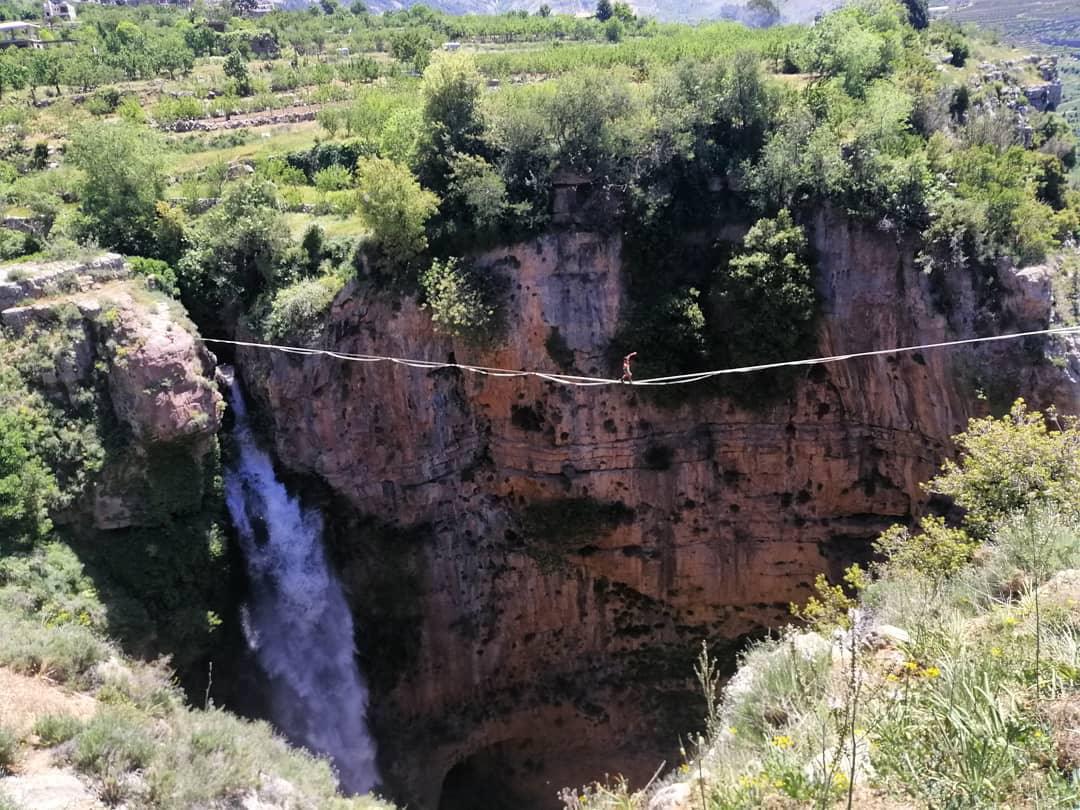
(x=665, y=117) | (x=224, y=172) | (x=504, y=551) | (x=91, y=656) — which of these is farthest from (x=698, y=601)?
(x=224, y=172)

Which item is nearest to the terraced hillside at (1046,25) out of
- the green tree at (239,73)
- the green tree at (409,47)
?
the green tree at (409,47)

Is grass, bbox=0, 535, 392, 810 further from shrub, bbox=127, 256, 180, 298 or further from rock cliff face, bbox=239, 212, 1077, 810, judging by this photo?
shrub, bbox=127, 256, 180, 298

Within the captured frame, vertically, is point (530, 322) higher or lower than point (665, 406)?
higher

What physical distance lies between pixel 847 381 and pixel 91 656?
24.3 metres


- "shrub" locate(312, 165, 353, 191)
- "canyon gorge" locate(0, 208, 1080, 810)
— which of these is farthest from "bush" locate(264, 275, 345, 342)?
"shrub" locate(312, 165, 353, 191)

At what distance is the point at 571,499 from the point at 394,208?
1256cm

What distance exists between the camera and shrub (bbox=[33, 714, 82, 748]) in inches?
513

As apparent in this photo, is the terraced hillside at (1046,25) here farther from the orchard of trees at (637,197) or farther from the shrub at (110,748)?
the shrub at (110,748)

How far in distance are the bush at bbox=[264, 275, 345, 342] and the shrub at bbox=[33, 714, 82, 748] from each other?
15074mm

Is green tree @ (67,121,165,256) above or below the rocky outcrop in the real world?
above

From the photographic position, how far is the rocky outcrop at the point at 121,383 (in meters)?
22.0

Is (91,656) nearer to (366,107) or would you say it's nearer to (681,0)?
(366,107)

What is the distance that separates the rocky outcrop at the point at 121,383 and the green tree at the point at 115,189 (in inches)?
202

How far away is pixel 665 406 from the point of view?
28.0m
